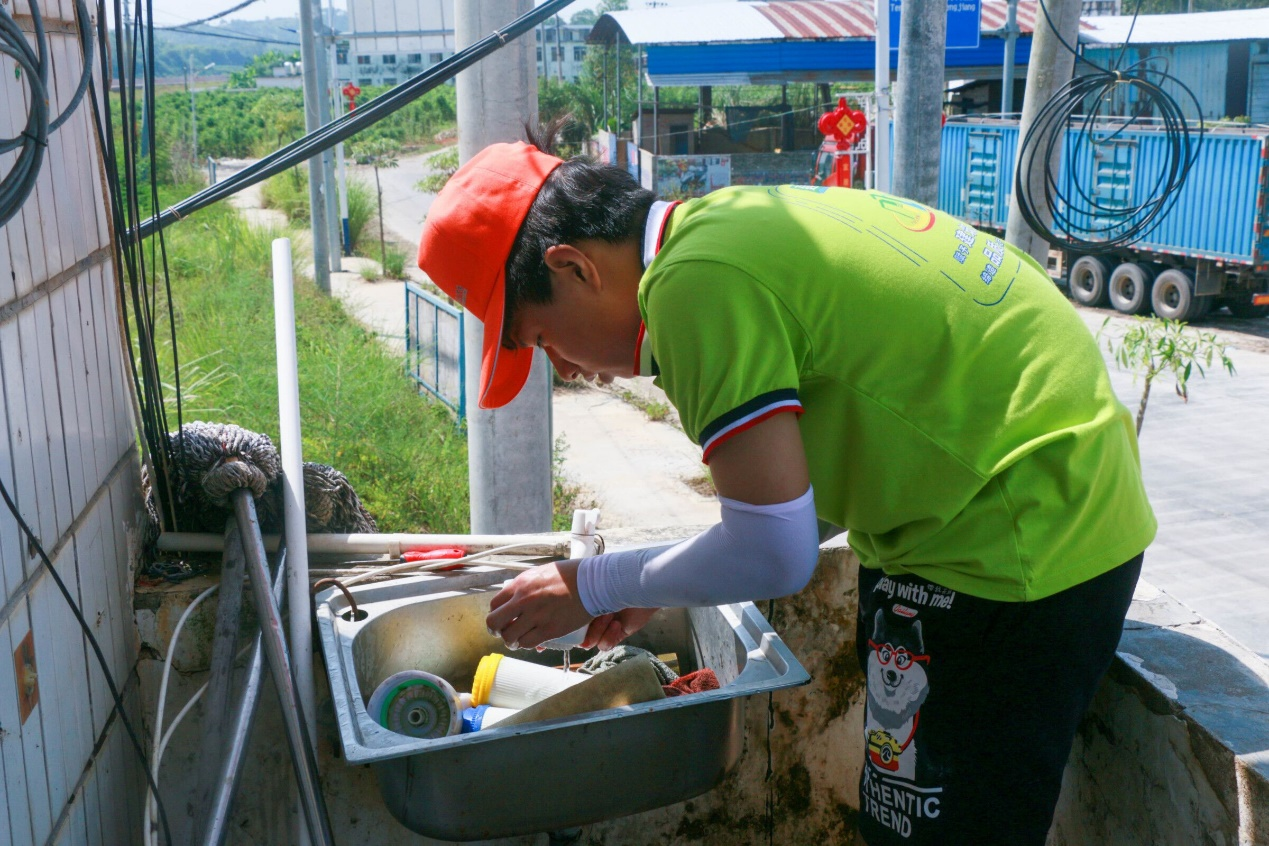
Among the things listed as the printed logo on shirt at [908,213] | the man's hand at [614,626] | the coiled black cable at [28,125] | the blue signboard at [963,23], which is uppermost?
the blue signboard at [963,23]

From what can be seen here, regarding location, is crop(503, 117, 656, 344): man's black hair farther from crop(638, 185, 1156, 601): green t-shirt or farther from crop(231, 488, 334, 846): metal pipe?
crop(231, 488, 334, 846): metal pipe

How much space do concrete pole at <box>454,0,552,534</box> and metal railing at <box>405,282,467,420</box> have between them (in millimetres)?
3412

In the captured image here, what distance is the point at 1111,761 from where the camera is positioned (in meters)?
1.97

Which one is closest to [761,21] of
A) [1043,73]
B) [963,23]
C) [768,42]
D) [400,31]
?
[768,42]

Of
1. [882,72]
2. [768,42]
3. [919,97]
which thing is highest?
[768,42]

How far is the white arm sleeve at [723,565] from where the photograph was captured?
4.66 ft

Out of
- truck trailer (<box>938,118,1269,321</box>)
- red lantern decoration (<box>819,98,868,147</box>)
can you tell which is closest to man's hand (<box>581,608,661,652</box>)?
truck trailer (<box>938,118,1269,321</box>)

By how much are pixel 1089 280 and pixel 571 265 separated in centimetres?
1272

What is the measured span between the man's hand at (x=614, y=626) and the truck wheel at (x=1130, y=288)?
467 inches

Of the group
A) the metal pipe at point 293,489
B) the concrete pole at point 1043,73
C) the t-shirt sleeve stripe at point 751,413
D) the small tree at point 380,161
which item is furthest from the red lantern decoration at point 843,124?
the t-shirt sleeve stripe at point 751,413

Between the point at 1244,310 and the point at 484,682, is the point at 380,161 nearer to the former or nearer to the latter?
the point at 1244,310

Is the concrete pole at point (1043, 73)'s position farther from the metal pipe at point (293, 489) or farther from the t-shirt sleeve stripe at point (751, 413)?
the t-shirt sleeve stripe at point (751, 413)

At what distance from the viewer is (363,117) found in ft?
9.12

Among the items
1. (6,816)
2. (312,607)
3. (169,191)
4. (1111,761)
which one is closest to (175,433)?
(312,607)
